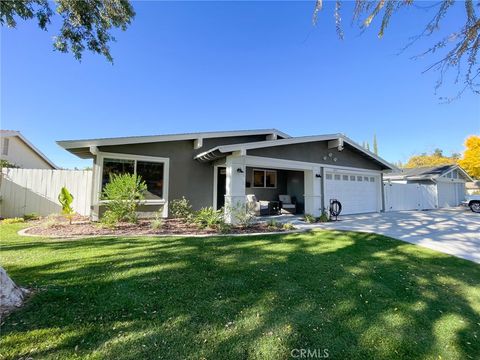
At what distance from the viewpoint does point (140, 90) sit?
40.1ft

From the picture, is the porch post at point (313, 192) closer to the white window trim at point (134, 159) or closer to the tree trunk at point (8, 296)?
the white window trim at point (134, 159)

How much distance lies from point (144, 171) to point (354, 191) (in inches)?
420

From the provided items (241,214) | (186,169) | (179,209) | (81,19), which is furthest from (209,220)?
(81,19)

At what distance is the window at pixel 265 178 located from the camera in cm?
1280

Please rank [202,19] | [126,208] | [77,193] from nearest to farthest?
[126,208], [202,19], [77,193]

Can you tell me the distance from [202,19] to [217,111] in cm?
846

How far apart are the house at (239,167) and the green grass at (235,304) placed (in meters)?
4.14

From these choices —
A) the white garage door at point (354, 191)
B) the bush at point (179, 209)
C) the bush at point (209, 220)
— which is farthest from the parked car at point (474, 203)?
the bush at point (179, 209)

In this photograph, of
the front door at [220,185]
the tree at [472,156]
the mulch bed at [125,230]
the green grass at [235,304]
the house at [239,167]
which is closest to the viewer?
the green grass at [235,304]

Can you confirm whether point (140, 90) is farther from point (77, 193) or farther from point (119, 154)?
point (77, 193)

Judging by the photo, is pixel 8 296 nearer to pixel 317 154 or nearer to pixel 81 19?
pixel 81 19

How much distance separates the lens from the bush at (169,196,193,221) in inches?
370

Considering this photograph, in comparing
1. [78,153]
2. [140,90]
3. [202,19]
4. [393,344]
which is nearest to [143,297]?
[393,344]

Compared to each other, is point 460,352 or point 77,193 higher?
point 77,193
